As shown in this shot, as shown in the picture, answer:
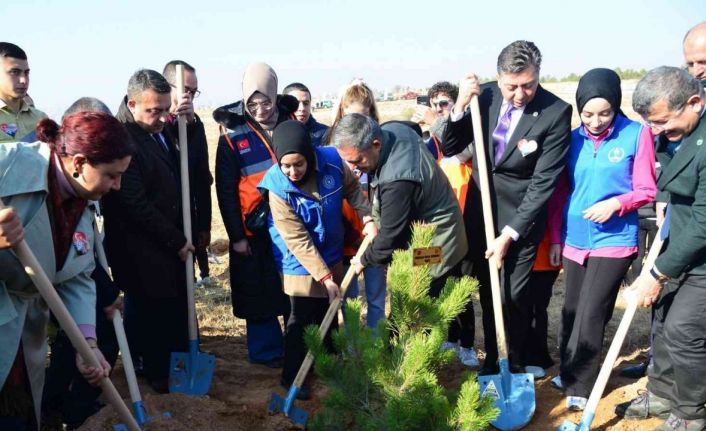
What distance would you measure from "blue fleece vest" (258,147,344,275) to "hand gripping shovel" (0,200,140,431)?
1.50 meters

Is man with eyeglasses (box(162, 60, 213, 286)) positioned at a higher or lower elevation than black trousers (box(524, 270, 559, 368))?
higher

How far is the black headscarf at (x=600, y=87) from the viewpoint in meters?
3.46

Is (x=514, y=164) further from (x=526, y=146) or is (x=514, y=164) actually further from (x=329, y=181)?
(x=329, y=181)

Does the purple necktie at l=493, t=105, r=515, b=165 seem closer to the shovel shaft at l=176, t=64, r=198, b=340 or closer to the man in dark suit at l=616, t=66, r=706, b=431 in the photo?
the man in dark suit at l=616, t=66, r=706, b=431

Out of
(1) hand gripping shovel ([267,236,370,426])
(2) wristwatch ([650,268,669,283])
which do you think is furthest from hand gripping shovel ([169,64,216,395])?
(2) wristwatch ([650,268,669,283])

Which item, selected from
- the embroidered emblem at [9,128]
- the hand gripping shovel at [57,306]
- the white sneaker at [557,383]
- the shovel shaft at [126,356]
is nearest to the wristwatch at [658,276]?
the white sneaker at [557,383]

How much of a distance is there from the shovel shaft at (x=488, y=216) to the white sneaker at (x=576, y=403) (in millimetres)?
447

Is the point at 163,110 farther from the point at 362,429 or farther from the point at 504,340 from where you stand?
the point at 504,340

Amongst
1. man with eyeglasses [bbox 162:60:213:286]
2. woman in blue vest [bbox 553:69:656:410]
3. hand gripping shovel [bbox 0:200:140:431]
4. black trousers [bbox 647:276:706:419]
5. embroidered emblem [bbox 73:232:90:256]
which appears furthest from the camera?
man with eyeglasses [bbox 162:60:213:286]

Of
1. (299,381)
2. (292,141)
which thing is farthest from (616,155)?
(299,381)

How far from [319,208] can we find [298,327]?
805 millimetres

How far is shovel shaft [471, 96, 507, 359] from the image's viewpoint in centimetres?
385

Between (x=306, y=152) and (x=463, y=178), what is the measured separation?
1.20 metres

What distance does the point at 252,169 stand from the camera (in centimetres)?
435
